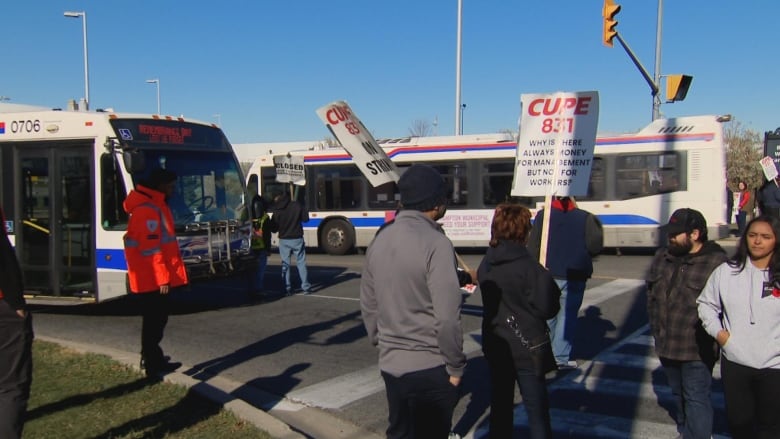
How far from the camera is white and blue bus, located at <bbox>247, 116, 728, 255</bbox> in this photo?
16531mm

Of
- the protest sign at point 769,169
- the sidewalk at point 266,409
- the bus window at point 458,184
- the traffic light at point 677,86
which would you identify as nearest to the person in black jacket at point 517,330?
the sidewalk at point 266,409

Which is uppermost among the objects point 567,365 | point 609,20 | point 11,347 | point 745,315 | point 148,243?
point 609,20

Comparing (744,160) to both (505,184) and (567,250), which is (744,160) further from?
(567,250)

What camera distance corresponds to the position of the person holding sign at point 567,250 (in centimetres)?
673

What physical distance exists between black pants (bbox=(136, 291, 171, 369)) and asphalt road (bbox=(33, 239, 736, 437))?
27.0 inches

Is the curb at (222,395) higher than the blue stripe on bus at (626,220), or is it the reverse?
the blue stripe on bus at (626,220)

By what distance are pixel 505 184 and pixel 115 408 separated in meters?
13.9

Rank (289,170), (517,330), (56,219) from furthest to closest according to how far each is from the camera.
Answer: (289,170) → (56,219) → (517,330)

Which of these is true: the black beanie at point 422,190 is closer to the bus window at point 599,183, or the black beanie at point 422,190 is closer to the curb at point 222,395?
the curb at point 222,395

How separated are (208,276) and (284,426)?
5083mm

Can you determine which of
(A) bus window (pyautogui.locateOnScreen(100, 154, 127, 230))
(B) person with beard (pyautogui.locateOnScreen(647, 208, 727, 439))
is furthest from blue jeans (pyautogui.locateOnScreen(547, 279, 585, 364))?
(A) bus window (pyautogui.locateOnScreen(100, 154, 127, 230))

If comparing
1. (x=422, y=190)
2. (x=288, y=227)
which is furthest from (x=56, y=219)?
(x=422, y=190)

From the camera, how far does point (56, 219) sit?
32.0 feet

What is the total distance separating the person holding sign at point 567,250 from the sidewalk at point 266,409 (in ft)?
8.15
